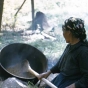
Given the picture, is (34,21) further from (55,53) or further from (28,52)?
(28,52)

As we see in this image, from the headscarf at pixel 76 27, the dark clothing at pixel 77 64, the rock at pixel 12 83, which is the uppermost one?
the headscarf at pixel 76 27

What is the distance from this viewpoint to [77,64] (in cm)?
231

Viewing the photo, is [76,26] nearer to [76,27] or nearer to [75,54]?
[76,27]

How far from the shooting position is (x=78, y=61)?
228 centimetres

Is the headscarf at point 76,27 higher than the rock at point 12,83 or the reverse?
higher

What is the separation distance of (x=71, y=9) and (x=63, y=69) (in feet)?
20.7

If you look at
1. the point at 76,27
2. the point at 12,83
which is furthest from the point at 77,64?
the point at 12,83

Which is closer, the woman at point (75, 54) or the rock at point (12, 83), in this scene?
the woman at point (75, 54)

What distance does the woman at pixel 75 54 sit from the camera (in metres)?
2.22

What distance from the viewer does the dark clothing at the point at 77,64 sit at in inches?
87.0

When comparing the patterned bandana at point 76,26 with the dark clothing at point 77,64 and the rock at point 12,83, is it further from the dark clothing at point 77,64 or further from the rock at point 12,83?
the rock at point 12,83

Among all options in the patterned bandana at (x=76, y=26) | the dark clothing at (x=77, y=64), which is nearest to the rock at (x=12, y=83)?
the dark clothing at (x=77, y=64)

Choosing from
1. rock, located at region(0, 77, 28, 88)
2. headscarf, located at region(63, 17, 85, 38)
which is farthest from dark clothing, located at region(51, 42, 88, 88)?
rock, located at region(0, 77, 28, 88)

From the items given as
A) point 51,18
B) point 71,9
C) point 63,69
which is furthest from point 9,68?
point 71,9
